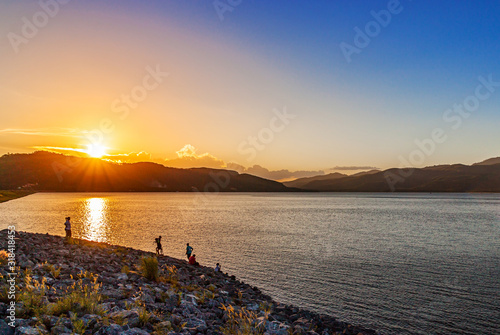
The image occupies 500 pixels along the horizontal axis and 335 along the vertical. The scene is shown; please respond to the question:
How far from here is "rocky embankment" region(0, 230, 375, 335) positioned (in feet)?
35.5

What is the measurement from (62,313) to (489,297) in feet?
96.4

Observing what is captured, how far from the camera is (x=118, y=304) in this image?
13.4 meters

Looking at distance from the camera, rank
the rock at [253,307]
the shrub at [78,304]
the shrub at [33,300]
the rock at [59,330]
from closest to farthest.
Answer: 1. the rock at [59,330]
2. the shrub at [33,300]
3. the shrub at [78,304]
4. the rock at [253,307]

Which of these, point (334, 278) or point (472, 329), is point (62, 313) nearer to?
point (472, 329)

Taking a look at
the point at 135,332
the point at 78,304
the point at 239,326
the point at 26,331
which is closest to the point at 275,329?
the point at 239,326

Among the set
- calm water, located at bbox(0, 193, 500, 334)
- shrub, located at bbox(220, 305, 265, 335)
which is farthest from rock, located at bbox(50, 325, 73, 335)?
calm water, located at bbox(0, 193, 500, 334)

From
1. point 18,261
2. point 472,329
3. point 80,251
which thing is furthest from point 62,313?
point 472,329

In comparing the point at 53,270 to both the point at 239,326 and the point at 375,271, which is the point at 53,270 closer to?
the point at 239,326

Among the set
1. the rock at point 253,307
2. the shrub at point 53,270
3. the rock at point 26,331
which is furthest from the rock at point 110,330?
the rock at point 253,307

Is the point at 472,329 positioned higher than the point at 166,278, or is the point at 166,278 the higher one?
the point at 166,278

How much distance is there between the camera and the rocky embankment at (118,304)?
10.8 metres

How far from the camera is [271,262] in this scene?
123ft

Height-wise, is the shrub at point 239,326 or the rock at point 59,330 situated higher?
the rock at point 59,330

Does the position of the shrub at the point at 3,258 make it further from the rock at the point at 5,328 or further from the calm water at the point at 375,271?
the calm water at the point at 375,271
